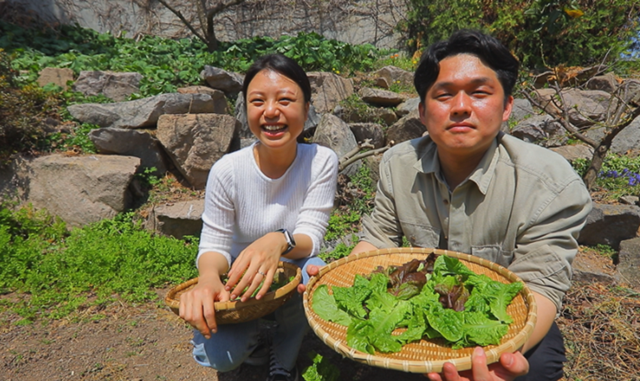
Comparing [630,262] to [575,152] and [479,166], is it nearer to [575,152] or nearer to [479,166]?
[479,166]

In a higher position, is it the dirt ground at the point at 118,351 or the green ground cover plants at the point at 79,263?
the green ground cover plants at the point at 79,263

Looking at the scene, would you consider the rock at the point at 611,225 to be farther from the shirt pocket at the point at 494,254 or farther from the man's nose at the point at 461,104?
the man's nose at the point at 461,104

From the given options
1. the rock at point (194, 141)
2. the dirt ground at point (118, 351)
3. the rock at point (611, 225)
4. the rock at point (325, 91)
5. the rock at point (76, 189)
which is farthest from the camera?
the rock at point (325, 91)

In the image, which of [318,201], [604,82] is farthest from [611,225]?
[604,82]

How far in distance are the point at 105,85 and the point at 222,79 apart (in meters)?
1.83

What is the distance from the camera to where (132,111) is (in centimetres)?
545

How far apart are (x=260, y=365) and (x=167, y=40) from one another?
8.45 meters

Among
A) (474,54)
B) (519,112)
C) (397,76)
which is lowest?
(519,112)

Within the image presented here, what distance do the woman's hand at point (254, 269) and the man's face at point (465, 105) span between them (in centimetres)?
101

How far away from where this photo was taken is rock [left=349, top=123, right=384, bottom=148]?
593 centimetres

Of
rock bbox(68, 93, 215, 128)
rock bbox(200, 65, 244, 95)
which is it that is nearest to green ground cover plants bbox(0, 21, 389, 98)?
rock bbox(200, 65, 244, 95)

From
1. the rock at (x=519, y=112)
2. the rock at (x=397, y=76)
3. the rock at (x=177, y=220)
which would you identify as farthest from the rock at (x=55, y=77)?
the rock at (x=519, y=112)

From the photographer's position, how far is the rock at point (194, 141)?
5180mm

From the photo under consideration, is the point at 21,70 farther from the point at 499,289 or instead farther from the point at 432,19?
the point at 432,19
